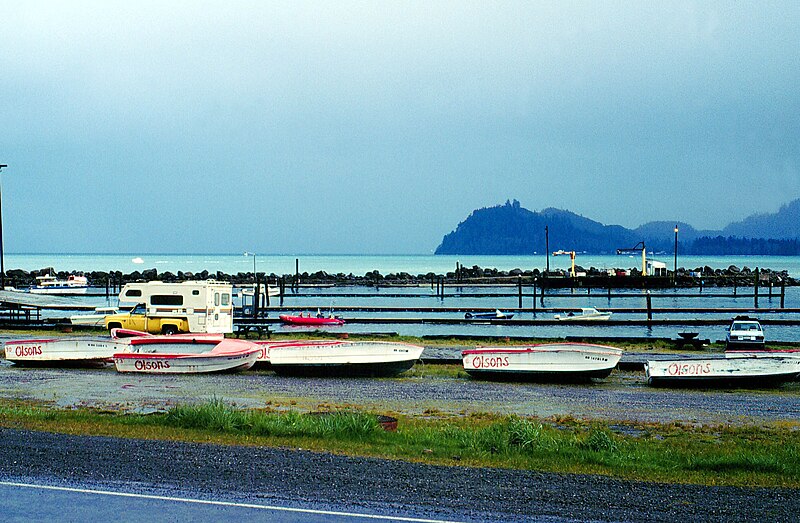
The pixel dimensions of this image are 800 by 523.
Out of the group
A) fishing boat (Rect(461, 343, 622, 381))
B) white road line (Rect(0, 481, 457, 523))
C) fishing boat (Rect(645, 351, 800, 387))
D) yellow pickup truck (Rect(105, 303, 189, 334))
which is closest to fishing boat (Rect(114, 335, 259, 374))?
yellow pickup truck (Rect(105, 303, 189, 334))

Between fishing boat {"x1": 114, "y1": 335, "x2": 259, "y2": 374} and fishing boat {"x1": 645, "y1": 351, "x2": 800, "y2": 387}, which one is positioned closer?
fishing boat {"x1": 645, "y1": 351, "x2": 800, "y2": 387}

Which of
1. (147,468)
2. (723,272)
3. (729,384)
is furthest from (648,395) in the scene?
(723,272)

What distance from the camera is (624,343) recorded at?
3572 cm

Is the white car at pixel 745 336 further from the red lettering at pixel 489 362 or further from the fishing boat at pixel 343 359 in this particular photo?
the fishing boat at pixel 343 359

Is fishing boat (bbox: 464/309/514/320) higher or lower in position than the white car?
lower

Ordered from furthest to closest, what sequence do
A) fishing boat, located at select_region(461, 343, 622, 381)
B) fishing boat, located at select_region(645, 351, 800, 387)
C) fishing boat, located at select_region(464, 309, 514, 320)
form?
fishing boat, located at select_region(464, 309, 514, 320) → fishing boat, located at select_region(461, 343, 622, 381) → fishing boat, located at select_region(645, 351, 800, 387)

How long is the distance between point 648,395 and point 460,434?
8980 millimetres

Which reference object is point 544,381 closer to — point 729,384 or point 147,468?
point 729,384

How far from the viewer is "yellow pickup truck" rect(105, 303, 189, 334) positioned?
3162 centimetres

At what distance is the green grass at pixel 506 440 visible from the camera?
37.2 feet

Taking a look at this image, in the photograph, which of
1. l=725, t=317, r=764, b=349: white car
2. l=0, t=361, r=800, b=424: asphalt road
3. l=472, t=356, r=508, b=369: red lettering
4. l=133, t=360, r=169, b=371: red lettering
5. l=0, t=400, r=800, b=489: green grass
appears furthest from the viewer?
l=725, t=317, r=764, b=349: white car

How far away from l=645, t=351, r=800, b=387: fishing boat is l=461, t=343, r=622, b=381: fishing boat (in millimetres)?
1275

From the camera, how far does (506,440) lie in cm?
1265

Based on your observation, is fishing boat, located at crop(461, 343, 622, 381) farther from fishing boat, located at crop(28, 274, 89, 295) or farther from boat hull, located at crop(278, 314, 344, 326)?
fishing boat, located at crop(28, 274, 89, 295)
